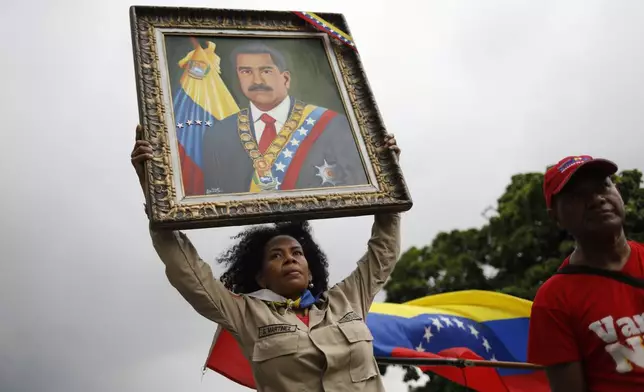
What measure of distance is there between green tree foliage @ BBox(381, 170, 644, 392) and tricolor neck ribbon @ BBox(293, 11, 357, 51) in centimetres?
1045

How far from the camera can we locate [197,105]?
13.1 feet

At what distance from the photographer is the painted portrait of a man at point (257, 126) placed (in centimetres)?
379

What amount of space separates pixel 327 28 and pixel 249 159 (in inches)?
44.0

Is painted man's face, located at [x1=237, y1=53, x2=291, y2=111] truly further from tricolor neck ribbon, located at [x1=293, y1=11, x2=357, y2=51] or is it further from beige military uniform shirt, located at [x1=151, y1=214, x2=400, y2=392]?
beige military uniform shirt, located at [x1=151, y1=214, x2=400, y2=392]

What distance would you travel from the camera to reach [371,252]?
4180 millimetres

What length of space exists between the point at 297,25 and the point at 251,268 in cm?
145

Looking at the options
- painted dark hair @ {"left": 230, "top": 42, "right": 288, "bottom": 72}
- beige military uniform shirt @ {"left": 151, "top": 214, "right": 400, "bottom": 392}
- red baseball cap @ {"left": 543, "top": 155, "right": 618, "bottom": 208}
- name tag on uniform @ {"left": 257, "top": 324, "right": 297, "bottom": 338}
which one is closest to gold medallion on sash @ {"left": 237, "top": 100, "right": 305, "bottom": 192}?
painted dark hair @ {"left": 230, "top": 42, "right": 288, "bottom": 72}

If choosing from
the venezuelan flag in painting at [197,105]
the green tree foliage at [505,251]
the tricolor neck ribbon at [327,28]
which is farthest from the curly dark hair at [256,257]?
the green tree foliage at [505,251]

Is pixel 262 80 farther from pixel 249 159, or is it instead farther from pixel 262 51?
pixel 249 159

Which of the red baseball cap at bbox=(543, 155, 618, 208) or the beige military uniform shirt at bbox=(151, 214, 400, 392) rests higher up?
the red baseball cap at bbox=(543, 155, 618, 208)

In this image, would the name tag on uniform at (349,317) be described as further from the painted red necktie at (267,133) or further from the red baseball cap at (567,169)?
the red baseball cap at (567,169)

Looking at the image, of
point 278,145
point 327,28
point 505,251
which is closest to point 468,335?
point 327,28

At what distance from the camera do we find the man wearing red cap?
272 cm

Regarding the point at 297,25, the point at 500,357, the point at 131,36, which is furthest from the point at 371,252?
the point at 500,357
